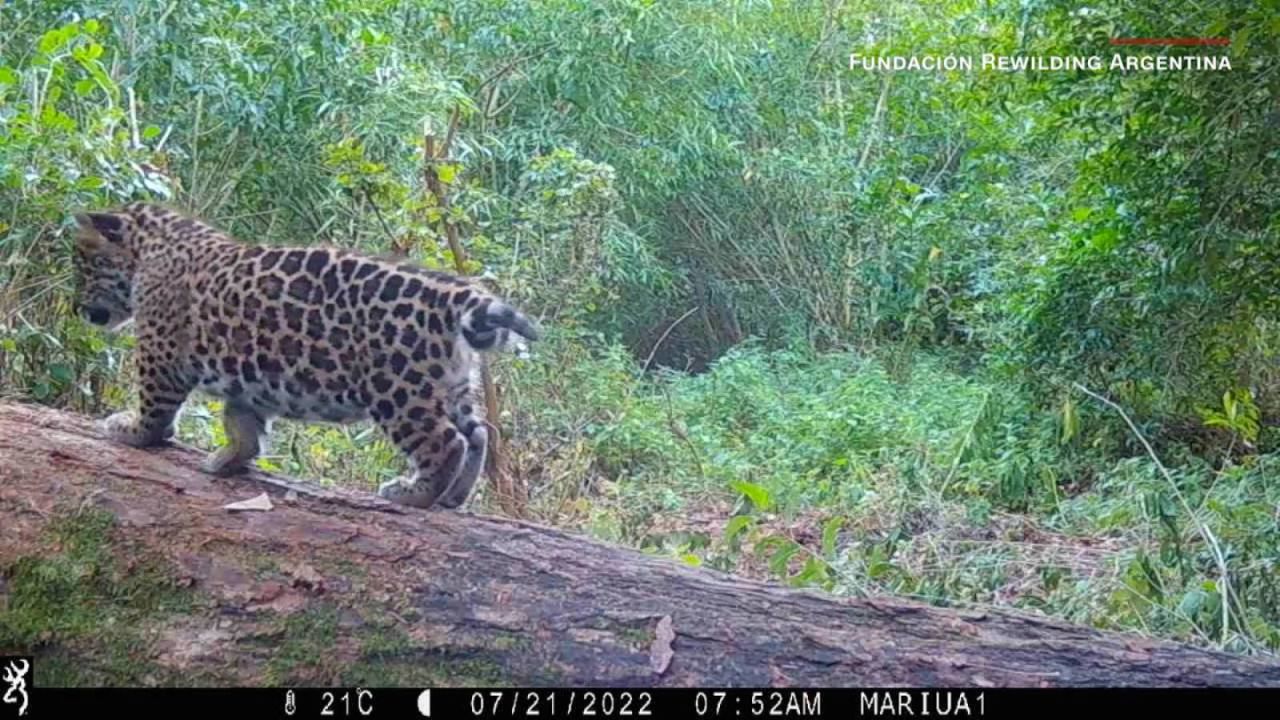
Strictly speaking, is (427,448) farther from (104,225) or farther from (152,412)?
(104,225)

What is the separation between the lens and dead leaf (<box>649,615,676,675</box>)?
2480 millimetres

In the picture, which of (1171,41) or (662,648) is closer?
(662,648)

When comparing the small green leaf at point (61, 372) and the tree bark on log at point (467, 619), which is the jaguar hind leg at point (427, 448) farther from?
the small green leaf at point (61, 372)

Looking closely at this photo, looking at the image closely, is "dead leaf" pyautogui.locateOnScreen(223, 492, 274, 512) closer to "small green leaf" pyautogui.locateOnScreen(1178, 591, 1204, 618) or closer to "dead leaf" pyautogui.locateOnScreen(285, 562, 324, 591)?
"dead leaf" pyautogui.locateOnScreen(285, 562, 324, 591)

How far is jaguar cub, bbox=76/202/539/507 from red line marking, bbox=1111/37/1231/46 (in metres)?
1.96

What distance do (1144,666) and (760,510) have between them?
239 centimetres

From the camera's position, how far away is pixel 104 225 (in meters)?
3.65

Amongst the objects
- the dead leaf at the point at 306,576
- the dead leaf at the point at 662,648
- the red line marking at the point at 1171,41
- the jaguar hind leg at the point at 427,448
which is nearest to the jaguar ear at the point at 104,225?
the jaguar hind leg at the point at 427,448

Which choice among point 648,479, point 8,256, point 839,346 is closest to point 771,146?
point 839,346

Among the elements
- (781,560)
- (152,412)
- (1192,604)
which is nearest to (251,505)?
(152,412)

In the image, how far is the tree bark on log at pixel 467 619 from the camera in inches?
98.2
